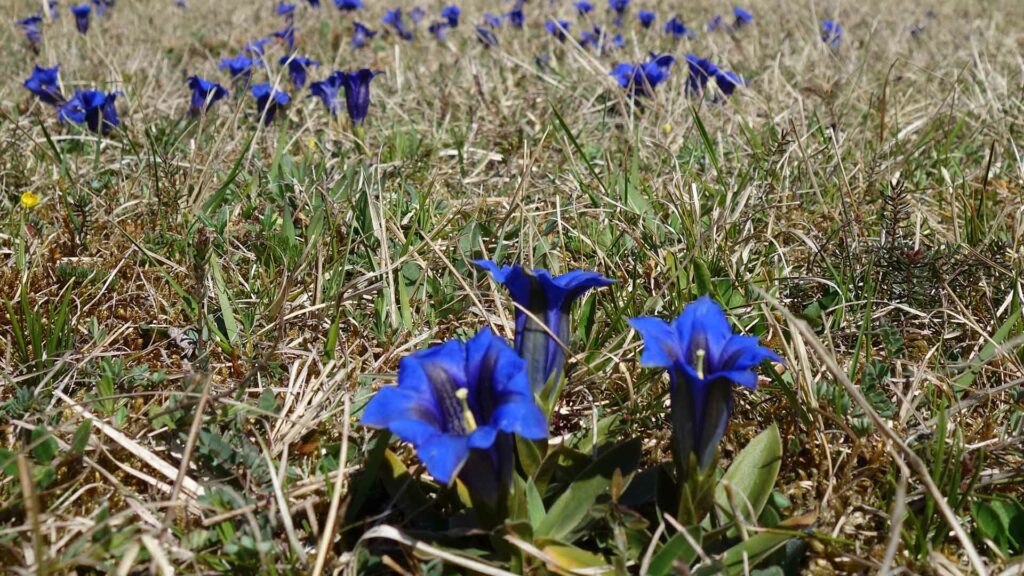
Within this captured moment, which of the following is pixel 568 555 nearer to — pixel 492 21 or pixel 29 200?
pixel 29 200

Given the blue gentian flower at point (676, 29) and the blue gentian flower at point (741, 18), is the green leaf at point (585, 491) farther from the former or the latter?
the blue gentian flower at point (741, 18)

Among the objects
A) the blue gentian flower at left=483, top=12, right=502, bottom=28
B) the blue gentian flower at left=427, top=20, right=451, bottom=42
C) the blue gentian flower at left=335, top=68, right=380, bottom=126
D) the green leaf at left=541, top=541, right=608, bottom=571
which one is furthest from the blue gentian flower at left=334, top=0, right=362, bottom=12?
the green leaf at left=541, top=541, right=608, bottom=571

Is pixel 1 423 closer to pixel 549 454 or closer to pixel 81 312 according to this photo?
pixel 81 312

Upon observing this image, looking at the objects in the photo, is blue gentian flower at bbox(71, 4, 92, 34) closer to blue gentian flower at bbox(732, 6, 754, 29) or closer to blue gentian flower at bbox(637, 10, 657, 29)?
blue gentian flower at bbox(637, 10, 657, 29)

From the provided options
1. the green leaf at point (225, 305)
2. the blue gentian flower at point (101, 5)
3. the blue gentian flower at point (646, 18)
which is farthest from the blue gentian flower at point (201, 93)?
the blue gentian flower at point (646, 18)

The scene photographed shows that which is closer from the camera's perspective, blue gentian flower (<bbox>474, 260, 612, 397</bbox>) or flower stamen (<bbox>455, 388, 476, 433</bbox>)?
flower stamen (<bbox>455, 388, 476, 433</bbox>)

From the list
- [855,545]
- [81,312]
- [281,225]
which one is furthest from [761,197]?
[81,312]
